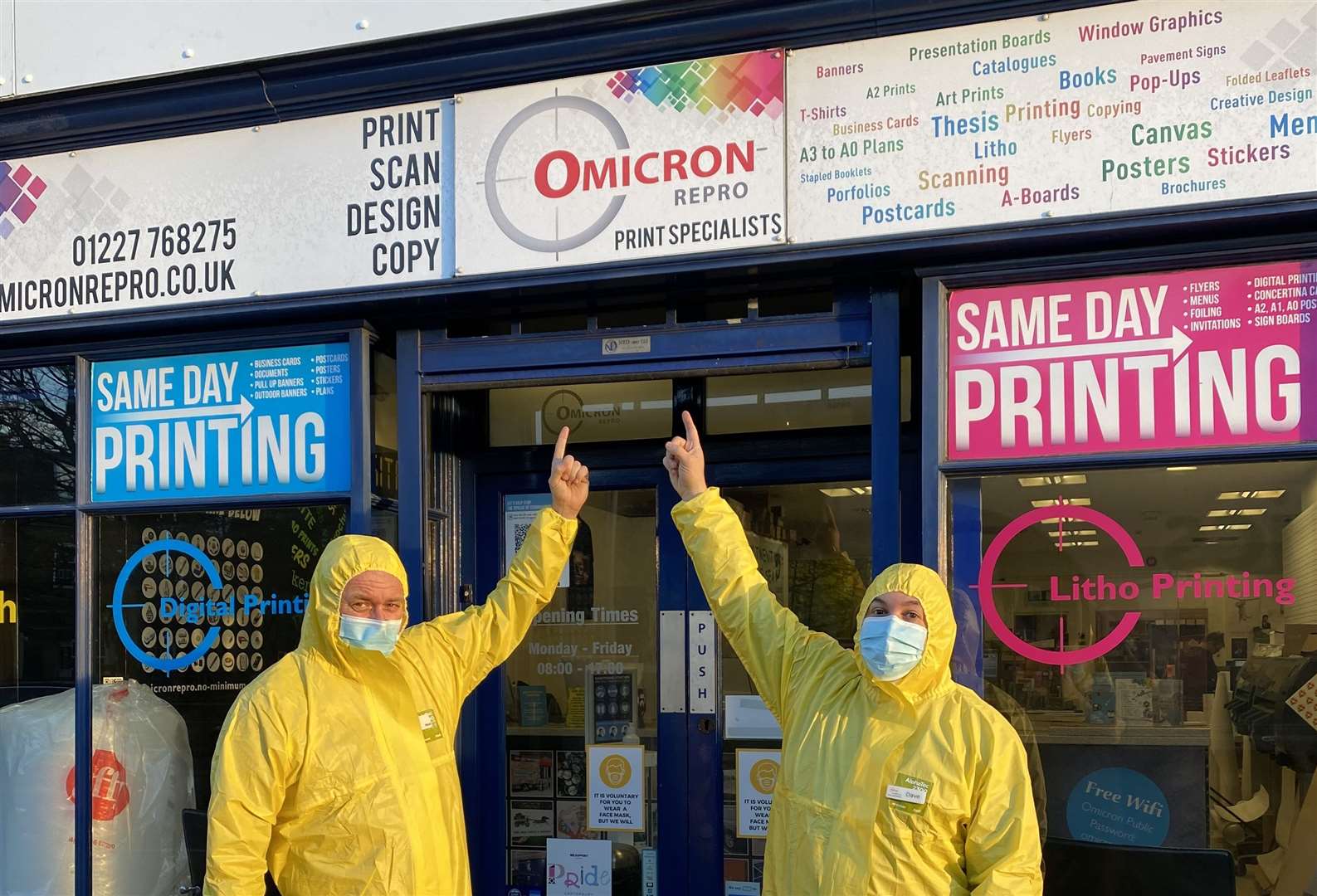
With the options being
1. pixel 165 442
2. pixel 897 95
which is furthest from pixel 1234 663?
pixel 165 442

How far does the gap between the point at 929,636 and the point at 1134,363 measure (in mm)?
1263

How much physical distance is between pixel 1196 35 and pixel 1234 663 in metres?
1.98

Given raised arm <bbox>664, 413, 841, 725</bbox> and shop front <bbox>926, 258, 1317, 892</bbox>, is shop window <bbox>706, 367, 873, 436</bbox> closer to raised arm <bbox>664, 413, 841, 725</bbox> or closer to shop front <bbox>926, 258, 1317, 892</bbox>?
shop front <bbox>926, 258, 1317, 892</bbox>

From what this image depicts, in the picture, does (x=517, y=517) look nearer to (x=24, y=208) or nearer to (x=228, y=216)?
(x=228, y=216)

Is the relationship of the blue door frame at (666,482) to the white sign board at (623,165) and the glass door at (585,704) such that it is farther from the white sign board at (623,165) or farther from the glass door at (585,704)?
the white sign board at (623,165)

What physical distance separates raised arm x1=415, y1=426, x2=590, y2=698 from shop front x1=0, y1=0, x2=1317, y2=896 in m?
0.56

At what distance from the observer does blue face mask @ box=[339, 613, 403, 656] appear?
387 centimetres

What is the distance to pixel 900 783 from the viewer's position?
11.0 feet

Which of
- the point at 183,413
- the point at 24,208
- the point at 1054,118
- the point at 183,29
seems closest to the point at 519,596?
the point at 183,413

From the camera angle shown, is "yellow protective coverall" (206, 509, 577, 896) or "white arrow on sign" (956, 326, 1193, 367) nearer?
"yellow protective coverall" (206, 509, 577, 896)

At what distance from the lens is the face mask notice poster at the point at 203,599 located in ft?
16.8

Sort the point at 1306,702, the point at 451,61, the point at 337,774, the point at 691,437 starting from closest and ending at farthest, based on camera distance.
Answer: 1. the point at 337,774
2. the point at 1306,702
3. the point at 691,437
4. the point at 451,61

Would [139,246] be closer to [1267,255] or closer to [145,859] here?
[145,859]

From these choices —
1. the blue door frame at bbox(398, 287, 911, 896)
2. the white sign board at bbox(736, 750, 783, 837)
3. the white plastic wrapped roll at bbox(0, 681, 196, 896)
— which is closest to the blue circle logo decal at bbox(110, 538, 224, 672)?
the white plastic wrapped roll at bbox(0, 681, 196, 896)
